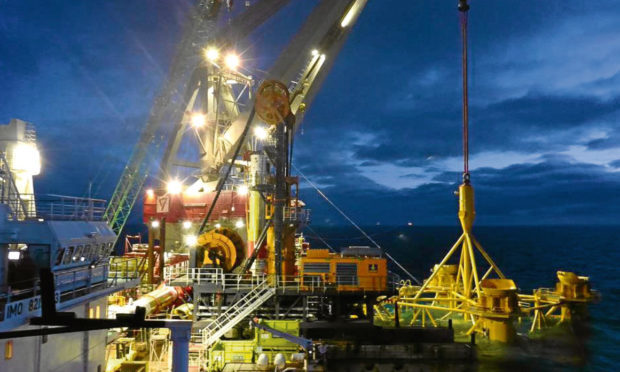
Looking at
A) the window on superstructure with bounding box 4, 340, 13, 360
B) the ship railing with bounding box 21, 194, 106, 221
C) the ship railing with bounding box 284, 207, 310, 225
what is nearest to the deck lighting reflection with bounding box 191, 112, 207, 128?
the ship railing with bounding box 284, 207, 310, 225

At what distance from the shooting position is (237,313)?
96.7 feet

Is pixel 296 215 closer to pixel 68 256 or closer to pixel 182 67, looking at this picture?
pixel 68 256

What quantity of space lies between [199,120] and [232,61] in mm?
8353

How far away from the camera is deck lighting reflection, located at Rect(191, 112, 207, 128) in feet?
167

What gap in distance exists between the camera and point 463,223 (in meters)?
35.8

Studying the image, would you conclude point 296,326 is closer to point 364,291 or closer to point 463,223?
point 364,291

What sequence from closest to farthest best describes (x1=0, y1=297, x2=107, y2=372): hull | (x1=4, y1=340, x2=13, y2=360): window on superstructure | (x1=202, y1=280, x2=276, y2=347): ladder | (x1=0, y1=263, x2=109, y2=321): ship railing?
(x1=4, y1=340, x2=13, y2=360): window on superstructure → (x1=0, y1=297, x2=107, y2=372): hull → (x1=0, y1=263, x2=109, y2=321): ship railing → (x1=202, y1=280, x2=276, y2=347): ladder

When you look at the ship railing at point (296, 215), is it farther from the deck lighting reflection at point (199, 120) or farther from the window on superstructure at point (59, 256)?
the deck lighting reflection at point (199, 120)

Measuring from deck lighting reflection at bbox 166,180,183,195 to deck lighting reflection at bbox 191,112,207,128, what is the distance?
7.25 meters

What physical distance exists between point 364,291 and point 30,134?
23425mm

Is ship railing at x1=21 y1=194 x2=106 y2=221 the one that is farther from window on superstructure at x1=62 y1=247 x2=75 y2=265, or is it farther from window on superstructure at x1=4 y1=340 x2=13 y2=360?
window on superstructure at x1=4 y1=340 x2=13 y2=360

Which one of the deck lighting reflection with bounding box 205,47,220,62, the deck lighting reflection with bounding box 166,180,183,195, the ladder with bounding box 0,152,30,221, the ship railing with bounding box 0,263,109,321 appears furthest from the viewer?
the deck lighting reflection with bounding box 205,47,220,62

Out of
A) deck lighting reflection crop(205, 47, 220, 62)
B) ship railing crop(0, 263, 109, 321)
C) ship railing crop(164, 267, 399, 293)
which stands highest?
deck lighting reflection crop(205, 47, 220, 62)

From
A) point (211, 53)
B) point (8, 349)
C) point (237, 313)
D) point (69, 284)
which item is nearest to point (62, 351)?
point (69, 284)
